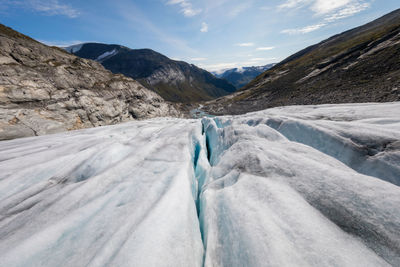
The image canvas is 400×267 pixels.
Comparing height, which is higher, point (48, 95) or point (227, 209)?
point (48, 95)

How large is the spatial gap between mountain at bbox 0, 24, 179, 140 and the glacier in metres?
15.3

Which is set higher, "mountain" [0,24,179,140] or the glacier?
"mountain" [0,24,179,140]

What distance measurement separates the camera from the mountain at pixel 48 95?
15.6 m

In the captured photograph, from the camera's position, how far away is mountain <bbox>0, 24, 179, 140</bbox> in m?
15.6

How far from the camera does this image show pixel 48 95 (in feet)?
63.0

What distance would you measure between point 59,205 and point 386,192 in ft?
26.2

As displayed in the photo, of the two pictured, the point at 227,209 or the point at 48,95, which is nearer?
the point at 227,209

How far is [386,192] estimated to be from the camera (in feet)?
9.00

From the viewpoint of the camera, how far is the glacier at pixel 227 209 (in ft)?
8.13

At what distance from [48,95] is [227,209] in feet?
91.8

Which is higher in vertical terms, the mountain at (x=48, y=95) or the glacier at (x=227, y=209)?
the mountain at (x=48, y=95)

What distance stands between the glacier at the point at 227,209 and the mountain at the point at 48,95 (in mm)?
15285

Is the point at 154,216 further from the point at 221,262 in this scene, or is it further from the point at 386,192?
the point at 386,192

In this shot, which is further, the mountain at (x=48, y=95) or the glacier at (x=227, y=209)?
the mountain at (x=48, y=95)
